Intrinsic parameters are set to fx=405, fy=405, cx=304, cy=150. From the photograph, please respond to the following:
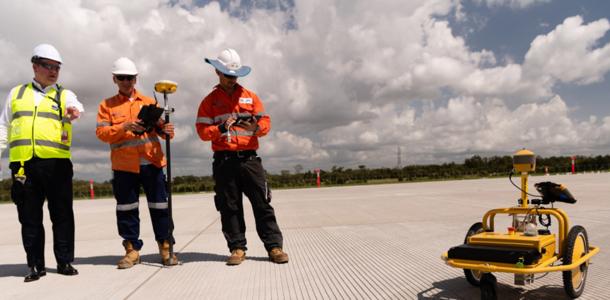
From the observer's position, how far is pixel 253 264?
3.83 meters

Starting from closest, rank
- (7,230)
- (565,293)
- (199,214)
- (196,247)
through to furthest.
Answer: (565,293)
(196,247)
(7,230)
(199,214)

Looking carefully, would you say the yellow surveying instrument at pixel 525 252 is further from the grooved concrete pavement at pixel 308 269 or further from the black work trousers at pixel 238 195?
the black work trousers at pixel 238 195

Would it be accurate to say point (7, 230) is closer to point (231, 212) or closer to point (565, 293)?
point (231, 212)

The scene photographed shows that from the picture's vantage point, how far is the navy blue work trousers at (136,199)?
3873 mm

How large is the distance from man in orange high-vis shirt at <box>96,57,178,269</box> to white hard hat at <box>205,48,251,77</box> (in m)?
0.72

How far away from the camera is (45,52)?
3.56 metres

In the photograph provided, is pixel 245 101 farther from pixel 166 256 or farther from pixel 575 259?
pixel 575 259

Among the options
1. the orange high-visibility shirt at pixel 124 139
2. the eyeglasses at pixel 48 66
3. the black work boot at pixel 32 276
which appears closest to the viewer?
the black work boot at pixel 32 276

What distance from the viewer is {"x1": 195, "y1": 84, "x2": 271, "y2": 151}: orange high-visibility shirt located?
12.7ft

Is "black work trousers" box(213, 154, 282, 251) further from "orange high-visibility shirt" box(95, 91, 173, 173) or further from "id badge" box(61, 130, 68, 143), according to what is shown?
"id badge" box(61, 130, 68, 143)

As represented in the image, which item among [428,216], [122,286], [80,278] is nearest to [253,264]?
[122,286]

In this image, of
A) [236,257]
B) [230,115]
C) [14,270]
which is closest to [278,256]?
[236,257]

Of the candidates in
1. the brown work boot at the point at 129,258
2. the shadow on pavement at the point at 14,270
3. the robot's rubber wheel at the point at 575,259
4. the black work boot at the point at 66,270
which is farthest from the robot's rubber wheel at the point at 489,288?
the shadow on pavement at the point at 14,270

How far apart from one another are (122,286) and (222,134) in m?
1.51
